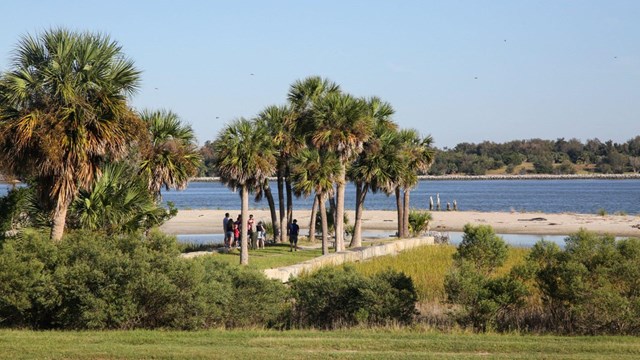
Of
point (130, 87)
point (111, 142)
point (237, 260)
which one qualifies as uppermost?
point (130, 87)

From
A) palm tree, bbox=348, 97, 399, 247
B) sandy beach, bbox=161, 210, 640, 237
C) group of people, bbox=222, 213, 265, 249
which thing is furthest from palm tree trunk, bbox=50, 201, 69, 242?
sandy beach, bbox=161, 210, 640, 237

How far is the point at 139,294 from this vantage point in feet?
52.5

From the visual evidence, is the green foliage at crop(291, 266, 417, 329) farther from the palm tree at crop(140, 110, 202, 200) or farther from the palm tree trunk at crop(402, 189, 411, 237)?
the palm tree trunk at crop(402, 189, 411, 237)

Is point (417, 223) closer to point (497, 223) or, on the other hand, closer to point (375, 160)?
point (375, 160)

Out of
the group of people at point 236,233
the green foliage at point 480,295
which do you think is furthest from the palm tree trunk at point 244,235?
the green foliage at point 480,295

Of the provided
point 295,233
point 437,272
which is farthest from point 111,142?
point 295,233

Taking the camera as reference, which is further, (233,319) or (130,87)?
A: (130,87)

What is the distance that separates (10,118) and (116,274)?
6711mm

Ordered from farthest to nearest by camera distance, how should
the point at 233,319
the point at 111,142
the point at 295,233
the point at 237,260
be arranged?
the point at 295,233 → the point at 237,260 → the point at 111,142 → the point at 233,319

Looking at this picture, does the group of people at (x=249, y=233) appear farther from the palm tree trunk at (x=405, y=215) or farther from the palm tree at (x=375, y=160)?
the palm tree trunk at (x=405, y=215)

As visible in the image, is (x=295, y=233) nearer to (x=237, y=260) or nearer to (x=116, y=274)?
(x=237, y=260)

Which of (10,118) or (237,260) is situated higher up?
(10,118)

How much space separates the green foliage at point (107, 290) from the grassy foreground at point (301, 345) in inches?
29.9

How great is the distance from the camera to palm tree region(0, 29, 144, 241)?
792 inches
